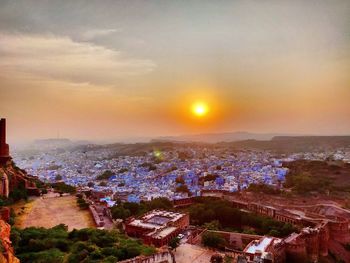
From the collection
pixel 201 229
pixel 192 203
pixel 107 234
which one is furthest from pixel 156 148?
pixel 107 234

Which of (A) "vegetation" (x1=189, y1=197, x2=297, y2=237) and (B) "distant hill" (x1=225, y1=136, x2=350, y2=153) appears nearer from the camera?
(A) "vegetation" (x1=189, y1=197, x2=297, y2=237)

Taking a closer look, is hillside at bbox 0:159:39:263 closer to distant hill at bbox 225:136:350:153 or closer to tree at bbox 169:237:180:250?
tree at bbox 169:237:180:250

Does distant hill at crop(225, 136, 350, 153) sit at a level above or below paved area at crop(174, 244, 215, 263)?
above

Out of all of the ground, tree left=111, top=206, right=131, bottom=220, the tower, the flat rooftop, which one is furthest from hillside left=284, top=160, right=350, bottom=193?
the tower

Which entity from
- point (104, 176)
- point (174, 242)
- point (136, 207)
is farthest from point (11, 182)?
point (104, 176)

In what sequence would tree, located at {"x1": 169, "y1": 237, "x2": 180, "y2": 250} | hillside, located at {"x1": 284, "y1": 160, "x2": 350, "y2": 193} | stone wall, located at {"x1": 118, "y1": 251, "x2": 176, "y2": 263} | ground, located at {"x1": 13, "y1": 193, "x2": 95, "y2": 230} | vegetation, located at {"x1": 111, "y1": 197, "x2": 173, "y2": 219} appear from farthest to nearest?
hillside, located at {"x1": 284, "y1": 160, "x2": 350, "y2": 193} → vegetation, located at {"x1": 111, "y1": 197, "x2": 173, "y2": 219} → ground, located at {"x1": 13, "y1": 193, "x2": 95, "y2": 230} → tree, located at {"x1": 169, "y1": 237, "x2": 180, "y2": 250} → stone wall, located at {"x1": 118, "y1": 251, "x2": 176, "y2": 263}

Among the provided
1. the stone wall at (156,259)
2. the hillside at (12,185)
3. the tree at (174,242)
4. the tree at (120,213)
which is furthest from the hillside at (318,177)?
the stone wall at (156,259)
